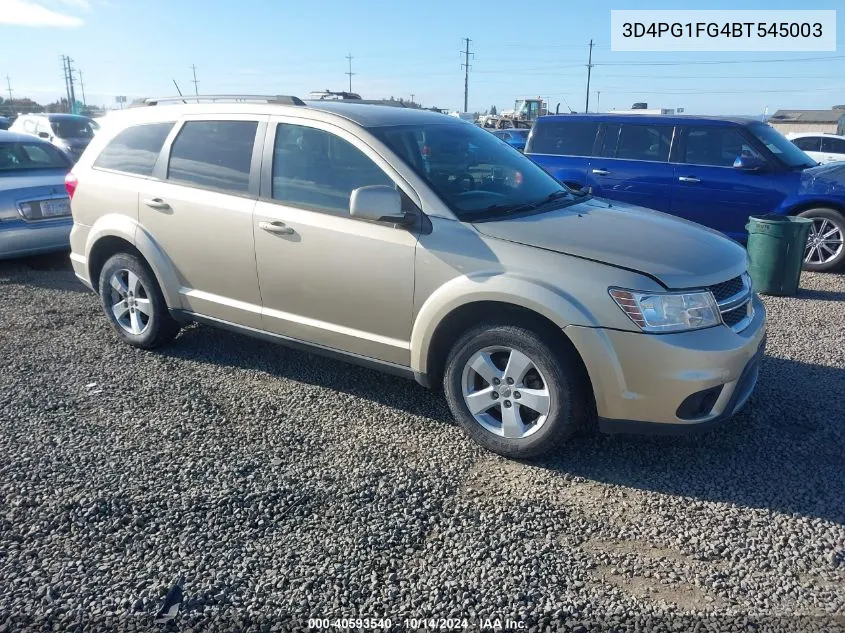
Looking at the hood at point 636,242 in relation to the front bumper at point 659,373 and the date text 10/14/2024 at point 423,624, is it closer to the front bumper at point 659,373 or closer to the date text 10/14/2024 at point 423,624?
the front bumper at point 659,373

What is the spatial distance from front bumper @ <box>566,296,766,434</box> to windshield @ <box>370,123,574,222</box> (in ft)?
3.44

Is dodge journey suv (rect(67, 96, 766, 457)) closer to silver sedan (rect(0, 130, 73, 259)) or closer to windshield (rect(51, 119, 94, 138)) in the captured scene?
silver sedan (rect(0, 130, 73, 259))

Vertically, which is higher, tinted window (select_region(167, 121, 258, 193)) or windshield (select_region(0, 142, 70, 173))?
tinted window (select_region(167, 121, 258, 193))

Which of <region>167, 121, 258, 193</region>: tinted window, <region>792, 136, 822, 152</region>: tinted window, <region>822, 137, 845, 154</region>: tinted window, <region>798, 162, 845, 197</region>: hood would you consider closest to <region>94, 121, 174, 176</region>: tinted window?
<region>167, 121, 258, 193</region>: tinted window

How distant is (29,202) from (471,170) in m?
5.68

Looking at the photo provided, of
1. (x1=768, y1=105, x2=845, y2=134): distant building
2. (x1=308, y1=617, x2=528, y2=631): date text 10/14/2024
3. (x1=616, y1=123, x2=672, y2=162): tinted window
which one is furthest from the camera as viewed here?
(x1=768, y1=105, x2=845, y2=134): distant building

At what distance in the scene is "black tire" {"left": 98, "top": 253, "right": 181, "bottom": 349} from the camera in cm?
507

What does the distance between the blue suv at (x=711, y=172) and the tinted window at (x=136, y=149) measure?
4.24 metres

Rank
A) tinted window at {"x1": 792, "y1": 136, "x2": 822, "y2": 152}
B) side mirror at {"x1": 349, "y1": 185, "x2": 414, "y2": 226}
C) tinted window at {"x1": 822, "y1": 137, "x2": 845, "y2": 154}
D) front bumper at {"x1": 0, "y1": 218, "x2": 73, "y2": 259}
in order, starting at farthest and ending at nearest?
tinted window at {"x1": 792, "y1": 136, "x2": 822, "y2": 152} → tinted window at {"x1": 822, "y1": 137, "x2": 845, "y2": 154} → front bumper at {"x1": 0, "y1": 218, "x2": 73, "y2": 259} → side mirror at {"x1": 349, "y1": 185, "x2": 414, "y2": 226}

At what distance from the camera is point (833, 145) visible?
1562 cm

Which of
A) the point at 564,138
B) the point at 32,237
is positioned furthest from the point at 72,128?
the point at 564,138

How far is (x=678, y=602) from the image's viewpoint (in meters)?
2.65

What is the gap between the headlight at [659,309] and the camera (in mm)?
3248

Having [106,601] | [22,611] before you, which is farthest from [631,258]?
[22,611]
